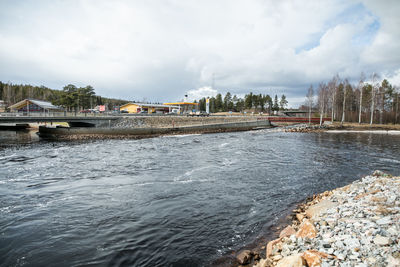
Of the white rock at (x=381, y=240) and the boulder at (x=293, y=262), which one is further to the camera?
the white rock at (x=381, y=240)

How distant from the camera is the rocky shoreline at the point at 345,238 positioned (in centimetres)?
503

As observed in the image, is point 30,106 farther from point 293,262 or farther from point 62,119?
point 293,262

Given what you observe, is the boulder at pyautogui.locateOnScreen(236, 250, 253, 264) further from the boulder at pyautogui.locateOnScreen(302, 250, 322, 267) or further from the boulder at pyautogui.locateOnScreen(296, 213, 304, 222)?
the boulder at pyautogui.locateOnScreen(296, 213, 304, 222)

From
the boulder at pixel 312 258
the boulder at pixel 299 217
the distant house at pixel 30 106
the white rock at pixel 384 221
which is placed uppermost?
the distant house at pixel 30 106

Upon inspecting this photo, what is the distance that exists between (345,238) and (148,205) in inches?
336

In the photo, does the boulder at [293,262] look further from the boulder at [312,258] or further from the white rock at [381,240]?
the white rock at [381,240]

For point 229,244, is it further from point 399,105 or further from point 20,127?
point 399,105

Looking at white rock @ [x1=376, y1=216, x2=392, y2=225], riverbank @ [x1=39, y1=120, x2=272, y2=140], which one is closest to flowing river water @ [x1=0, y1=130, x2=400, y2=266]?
white rock @ [x1=376, y1=216, x2=392, y2=225]

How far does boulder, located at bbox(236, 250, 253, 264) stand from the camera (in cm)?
670

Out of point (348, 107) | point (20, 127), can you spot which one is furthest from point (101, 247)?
point (348, 107)

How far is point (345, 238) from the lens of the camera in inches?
234

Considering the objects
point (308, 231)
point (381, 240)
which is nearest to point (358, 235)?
point (381, 240)

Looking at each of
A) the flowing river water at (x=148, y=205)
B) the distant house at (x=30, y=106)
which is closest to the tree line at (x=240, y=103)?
the distant house at (x=30, y=106)

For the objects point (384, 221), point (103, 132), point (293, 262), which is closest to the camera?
point (293, 262)
